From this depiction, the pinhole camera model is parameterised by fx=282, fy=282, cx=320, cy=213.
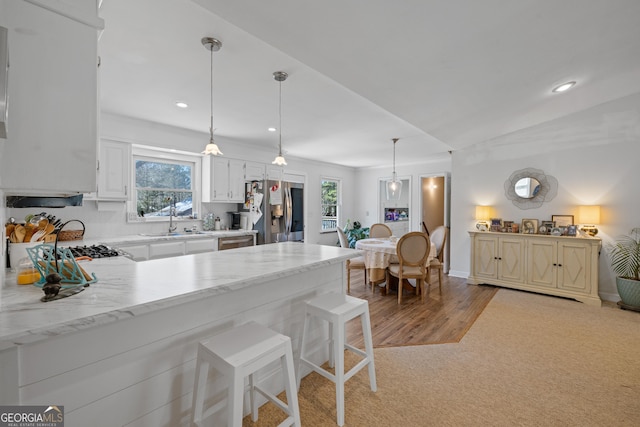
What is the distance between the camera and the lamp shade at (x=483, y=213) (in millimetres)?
4816

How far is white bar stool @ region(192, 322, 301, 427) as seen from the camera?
1165mm

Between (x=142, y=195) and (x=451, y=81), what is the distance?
167 inches

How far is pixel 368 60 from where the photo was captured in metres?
2.21

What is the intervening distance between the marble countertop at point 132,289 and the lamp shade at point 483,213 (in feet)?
12.3

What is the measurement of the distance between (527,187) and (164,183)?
576cm

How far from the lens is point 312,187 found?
6875mm

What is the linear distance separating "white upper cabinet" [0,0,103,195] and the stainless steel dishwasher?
3.28m

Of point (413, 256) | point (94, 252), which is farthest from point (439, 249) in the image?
Answer: point (94, 252)

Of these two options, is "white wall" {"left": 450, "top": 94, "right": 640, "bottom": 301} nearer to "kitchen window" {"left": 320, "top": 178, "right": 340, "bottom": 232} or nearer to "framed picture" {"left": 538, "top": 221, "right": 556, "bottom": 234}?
"framed picture" {"left": 538, "top": 221, "right": 556, "bottom": 234}

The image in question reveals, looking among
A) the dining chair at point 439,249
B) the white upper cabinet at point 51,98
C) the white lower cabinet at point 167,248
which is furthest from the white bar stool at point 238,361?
the dining chair at point 439,249

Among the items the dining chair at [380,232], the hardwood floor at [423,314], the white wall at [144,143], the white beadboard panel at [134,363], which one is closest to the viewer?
the white beadboard panel at [134,363]

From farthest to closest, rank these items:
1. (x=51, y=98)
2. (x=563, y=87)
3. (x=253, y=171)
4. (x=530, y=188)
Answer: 1. (x=253, y=171)
2. (x=530, y=188)
3. (x=563, y=87)
4. (x=51, y=98)

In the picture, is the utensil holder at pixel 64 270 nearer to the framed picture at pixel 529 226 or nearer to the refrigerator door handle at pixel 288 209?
the refrigerator door handle at pixel 288 209

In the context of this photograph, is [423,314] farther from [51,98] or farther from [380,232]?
[51,98]
